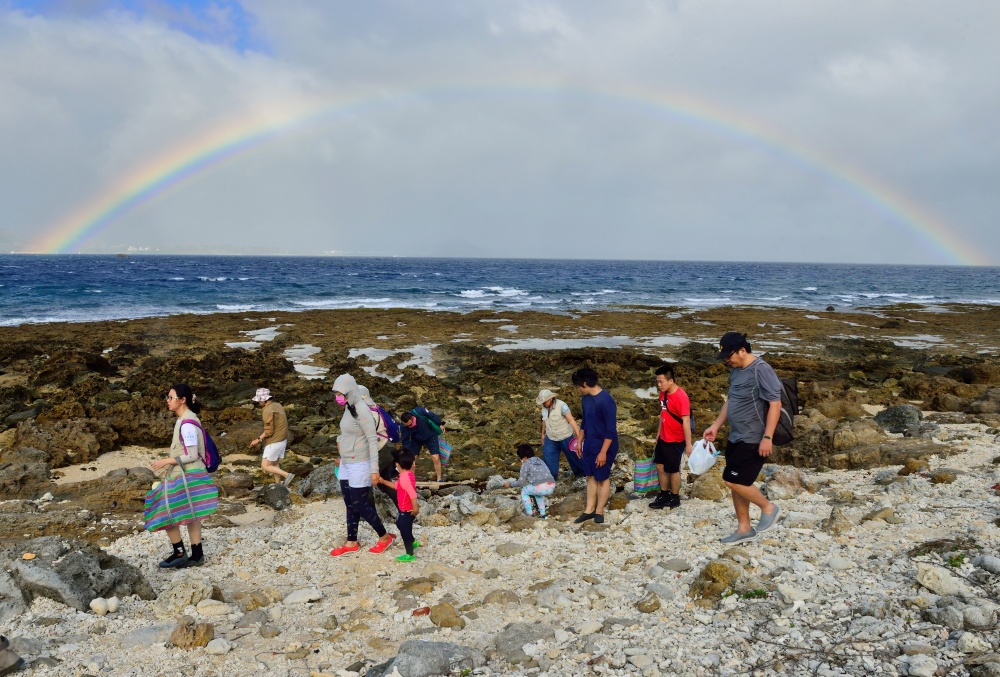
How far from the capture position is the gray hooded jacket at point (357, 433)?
6293mm

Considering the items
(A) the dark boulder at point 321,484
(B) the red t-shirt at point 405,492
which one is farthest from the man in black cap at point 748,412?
(A) the dark boulder at point 321,484

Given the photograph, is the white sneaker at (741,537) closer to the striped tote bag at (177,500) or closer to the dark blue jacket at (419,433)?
the dark blue jacket at (419,433)

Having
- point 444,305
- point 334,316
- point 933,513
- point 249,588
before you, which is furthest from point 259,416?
point 444,305

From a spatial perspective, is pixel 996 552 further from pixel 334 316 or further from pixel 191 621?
pixel 334 316

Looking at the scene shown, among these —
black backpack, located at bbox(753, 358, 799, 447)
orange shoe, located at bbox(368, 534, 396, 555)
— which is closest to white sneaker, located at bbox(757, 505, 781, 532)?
black backpack, located at bbox(753, 358, 799, 447)

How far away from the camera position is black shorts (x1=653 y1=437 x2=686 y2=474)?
7590mm

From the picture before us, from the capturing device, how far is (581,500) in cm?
812

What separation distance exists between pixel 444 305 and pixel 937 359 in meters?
30.9

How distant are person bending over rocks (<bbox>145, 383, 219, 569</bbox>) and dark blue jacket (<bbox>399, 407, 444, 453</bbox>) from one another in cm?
356

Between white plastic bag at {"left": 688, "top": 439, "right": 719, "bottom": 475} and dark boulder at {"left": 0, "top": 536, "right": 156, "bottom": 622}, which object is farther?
white plastic bag at {"left": 688, "top": 439, "right": 719, "bottom": 475}

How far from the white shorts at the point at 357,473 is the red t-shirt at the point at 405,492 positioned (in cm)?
36

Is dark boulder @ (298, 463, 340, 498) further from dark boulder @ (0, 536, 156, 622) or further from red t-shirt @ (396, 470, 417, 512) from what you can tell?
dark boulder @ (0, 536, 156, 622)

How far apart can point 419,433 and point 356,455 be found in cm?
307

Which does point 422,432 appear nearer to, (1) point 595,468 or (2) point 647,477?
(1) point 595,468
